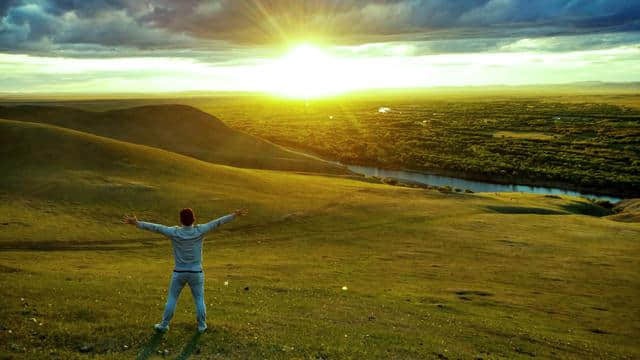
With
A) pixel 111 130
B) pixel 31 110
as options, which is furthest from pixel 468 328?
pixel 31 110

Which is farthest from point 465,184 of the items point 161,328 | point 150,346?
point 150,346

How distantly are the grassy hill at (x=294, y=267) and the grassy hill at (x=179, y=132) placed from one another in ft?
97.0

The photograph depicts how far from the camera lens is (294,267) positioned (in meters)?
34.0

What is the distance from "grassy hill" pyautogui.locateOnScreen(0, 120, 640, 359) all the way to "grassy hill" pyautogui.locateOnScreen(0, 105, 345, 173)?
2958cm

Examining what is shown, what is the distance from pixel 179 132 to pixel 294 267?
3445 inches

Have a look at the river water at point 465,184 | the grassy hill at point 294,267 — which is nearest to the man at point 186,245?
the grassy hill at point 294,267

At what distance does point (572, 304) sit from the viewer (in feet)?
100

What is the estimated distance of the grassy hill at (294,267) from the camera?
718 inches

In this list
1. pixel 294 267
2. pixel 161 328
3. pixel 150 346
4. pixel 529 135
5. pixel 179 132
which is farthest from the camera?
pixel 529 135

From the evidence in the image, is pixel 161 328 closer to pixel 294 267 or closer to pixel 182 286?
pixel 182 286

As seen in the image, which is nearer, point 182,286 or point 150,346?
point 150,346

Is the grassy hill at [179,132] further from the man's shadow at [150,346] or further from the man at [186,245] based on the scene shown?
the man at [186,245]

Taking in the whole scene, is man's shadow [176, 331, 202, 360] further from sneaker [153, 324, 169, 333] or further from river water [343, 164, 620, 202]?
river water [343, 164, 620, 202]

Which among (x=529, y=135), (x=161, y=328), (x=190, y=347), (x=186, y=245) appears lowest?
(x=529, y=135)
